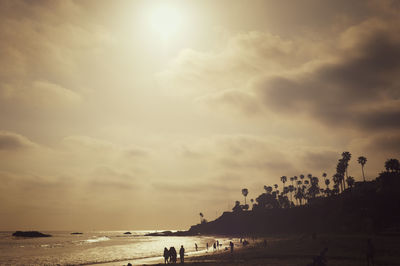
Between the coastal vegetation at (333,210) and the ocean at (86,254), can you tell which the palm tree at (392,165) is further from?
the ocean at (86,254)

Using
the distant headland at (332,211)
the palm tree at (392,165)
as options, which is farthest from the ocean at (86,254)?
the palm tree at (392,165)

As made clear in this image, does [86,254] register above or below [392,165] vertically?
below

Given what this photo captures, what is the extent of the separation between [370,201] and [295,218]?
1422 inches

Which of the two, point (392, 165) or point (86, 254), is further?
point (392, 165)

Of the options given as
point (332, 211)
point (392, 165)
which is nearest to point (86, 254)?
point (332, 211)

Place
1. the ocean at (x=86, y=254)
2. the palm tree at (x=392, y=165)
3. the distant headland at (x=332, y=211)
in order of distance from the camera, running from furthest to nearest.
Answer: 1. the palm tree at (x=392, y=165)
2. the distant headland at (x=332, y=211)
3. the ocean at (x=86, y=254)

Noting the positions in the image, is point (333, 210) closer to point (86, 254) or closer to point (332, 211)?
point (332, 211)

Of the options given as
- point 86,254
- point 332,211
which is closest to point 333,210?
point 332,211

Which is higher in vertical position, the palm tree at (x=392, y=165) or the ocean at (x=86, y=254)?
the palm tree at (x=392, y=165)

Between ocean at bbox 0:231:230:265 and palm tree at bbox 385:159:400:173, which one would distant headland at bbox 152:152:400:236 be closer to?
palm tree at bbox 385:159:400:173

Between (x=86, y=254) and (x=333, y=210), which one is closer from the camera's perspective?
(x=86, y=254)

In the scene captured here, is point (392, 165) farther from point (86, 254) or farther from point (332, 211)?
point (86, 254)

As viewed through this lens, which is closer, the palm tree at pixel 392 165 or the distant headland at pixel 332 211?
the distant headland at pixel 332 211

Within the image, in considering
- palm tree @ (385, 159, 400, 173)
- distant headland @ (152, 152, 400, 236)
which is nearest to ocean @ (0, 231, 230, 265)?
distant headland @ (152, 152, 400, 236)
